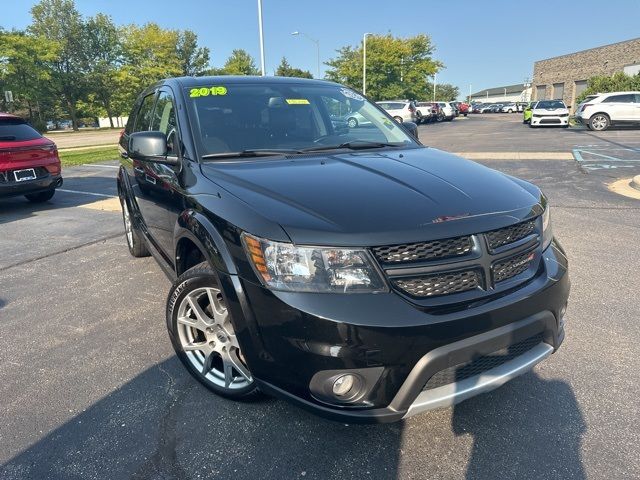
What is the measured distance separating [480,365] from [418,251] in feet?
2.05

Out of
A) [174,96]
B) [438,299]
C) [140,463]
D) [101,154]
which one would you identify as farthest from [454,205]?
[101,154]

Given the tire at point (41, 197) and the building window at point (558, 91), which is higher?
the building window at point (558, 91)

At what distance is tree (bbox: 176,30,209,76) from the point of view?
59.8 metres

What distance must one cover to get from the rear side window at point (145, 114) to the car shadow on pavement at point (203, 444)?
2560mm

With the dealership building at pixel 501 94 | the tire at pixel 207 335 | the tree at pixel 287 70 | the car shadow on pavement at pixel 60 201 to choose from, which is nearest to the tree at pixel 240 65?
the tree at pixel 287 70

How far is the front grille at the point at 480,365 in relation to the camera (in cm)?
201

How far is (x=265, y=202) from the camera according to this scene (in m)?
2.18

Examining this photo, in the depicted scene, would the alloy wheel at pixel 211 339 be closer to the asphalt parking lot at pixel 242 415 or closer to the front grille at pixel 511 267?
the asphalt parking lot at pixel 242 415

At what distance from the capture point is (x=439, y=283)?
197 cm

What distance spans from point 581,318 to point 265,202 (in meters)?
2.66

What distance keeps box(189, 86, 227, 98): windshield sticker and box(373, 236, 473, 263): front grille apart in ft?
6.55

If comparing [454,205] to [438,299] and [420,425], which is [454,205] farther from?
[420,425]

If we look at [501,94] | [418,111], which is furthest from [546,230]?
[501,94]

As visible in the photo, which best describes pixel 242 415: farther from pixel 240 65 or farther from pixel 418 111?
pixel 240 65
